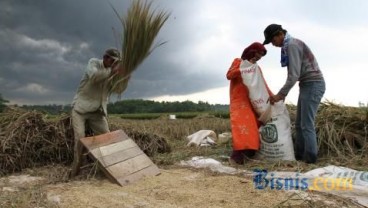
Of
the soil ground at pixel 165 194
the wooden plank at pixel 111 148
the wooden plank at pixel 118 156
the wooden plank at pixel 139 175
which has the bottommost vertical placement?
the soil ground at pixel 165 194

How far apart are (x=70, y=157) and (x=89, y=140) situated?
4.43 feet

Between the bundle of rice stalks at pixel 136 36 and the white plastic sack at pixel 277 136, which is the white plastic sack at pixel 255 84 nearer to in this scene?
the white plastic sack at pixel 277 136

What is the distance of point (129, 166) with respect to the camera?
440 cm

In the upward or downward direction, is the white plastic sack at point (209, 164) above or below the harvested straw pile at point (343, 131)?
below

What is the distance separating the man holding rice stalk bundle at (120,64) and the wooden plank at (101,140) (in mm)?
84

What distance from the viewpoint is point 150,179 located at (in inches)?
167

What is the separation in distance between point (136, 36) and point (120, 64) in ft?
1.17

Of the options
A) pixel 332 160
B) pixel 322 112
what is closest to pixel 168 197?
pixel 332 160

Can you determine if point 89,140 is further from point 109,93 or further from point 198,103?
point 198,103

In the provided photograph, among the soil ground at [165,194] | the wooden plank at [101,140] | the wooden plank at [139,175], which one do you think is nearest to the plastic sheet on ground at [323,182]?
the soil ground at [165,194]

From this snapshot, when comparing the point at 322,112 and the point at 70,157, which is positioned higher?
the point at 322,112

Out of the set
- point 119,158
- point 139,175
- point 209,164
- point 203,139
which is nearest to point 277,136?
point 209,164

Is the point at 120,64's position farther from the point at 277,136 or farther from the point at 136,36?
the point at 277,136

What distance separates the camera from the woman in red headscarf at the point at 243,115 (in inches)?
197
